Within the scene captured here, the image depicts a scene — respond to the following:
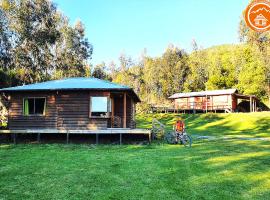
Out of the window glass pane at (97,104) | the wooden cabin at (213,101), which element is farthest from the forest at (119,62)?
the window glass pane at (97,104)

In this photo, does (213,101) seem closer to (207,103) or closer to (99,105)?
(207,103)

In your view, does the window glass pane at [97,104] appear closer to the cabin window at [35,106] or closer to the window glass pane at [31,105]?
the cabin window at [35,106]

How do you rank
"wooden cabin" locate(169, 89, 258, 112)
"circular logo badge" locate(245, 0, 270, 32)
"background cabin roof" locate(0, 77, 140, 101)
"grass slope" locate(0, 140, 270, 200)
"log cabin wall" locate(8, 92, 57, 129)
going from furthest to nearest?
"wooden cabin" locate(169, 89, 258, 112) → "log cabin wall" locate(8, 92, 57, 129) → "background cabin roof" locate(0, 77, 140, 101) → "circular logo badge" locate(245, 0, 270, 32) → "grass slope" locate(0, 140, 270, 200)

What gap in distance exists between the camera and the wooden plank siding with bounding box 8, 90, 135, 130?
18156mm

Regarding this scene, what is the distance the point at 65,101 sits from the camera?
18.3 m

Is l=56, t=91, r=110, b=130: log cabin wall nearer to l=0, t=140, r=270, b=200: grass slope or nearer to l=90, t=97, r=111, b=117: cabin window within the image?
l=90, t=97, r=111, b=117: cabin window

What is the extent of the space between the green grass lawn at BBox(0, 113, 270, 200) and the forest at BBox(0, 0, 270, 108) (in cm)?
2293

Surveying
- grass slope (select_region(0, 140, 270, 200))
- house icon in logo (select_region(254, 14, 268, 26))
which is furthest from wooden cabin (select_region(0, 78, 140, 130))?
house icon in logo (select_region(254, 14, 268, 26))

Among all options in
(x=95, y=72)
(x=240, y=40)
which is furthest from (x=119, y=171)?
(x=95, y=72)

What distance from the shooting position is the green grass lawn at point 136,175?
7059mm

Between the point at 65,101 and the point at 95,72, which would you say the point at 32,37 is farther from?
the point at 95,72

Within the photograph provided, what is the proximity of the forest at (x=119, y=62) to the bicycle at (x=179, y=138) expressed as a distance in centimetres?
2116

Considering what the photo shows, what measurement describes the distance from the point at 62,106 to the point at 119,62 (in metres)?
63.7

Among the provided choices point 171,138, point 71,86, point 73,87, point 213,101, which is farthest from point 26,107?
point 213,101
